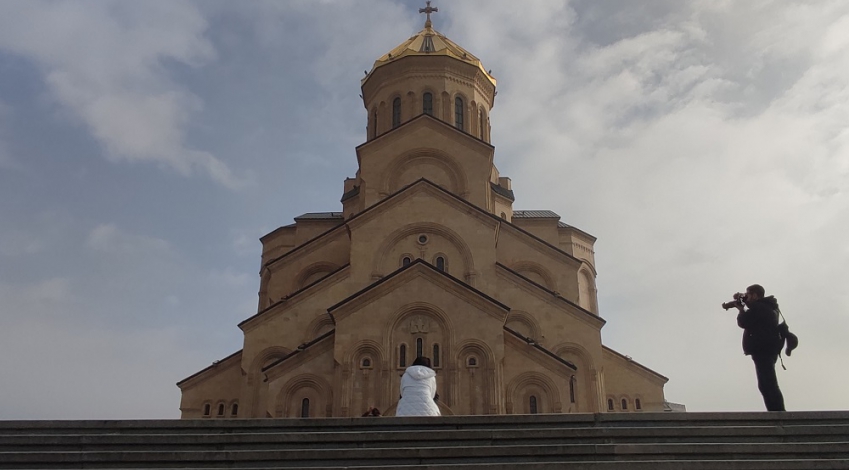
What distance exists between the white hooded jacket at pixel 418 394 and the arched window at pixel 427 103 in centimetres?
2051

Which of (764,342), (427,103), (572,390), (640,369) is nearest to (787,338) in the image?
(764,342)

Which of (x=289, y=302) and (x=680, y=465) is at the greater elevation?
(x=289, y=302)

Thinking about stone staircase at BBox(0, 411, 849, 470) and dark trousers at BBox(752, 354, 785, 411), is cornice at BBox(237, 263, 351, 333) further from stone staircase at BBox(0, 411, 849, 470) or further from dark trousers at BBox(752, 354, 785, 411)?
dark trousers at BBox(752, 354, 785, 411)

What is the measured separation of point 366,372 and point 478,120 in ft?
49.1

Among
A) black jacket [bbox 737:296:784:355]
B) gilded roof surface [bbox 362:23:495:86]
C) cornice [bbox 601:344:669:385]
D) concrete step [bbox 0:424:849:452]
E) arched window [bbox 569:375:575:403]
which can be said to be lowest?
concrete step [bbox 0:424:849:452]

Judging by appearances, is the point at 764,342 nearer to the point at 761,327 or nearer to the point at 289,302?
the point at 761,327

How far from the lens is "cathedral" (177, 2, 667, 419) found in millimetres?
18656

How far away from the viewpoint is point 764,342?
30.0 feet

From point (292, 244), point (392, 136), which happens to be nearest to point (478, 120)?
point (392, 136)

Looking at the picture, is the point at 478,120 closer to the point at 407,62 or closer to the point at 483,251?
the point at 407,62

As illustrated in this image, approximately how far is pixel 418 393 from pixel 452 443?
1757 mm

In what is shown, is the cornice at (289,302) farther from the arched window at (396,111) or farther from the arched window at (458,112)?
the arched window at (458,112)

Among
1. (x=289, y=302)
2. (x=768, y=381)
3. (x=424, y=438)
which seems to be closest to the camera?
(x=424, y=438)

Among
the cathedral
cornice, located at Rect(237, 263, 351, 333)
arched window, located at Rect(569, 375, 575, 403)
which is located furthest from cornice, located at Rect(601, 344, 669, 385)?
cornice, located at Rect(237, 263, 351, 333)
